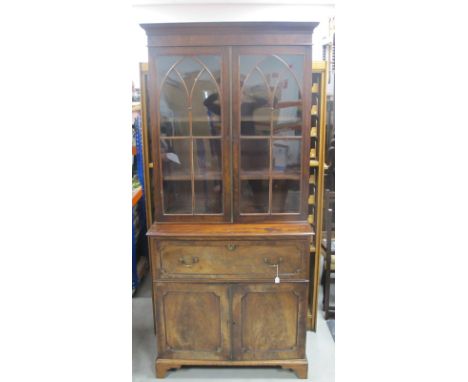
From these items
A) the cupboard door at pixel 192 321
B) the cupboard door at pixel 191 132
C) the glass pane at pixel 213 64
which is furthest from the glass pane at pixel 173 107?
the cupboard door at pixel 192 321

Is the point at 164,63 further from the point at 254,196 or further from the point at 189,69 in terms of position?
the point at 254,196

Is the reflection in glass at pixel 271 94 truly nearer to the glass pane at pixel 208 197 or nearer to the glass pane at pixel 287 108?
the glass pane at pixel 287 108

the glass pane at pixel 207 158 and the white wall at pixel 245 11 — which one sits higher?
the white wall at pixel 245 11

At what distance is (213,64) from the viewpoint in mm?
1552

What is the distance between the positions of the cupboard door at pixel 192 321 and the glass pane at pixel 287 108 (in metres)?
0.77

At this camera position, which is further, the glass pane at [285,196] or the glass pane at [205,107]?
the glass pane at [285,196]

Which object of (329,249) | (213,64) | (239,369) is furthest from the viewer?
(329,249)

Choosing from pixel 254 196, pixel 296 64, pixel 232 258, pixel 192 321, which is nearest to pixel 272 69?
pixel 296 64

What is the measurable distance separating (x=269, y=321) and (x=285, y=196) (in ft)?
1.91

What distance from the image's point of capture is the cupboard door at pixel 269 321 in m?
1.62
